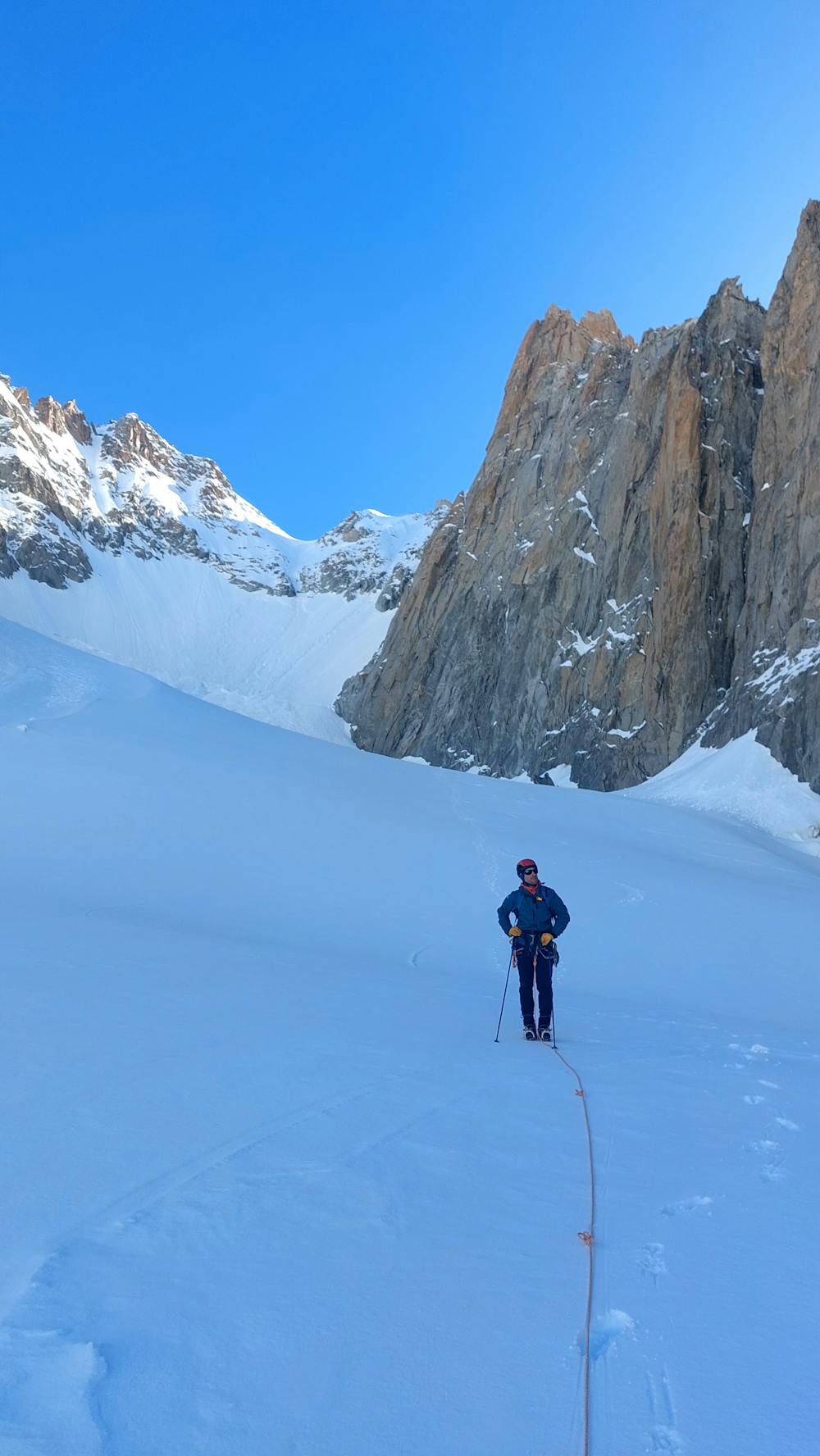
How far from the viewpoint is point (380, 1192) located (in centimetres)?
387

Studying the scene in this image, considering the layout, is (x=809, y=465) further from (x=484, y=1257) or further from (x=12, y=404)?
(x=12, y=404)

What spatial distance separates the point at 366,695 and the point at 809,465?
4861 cm

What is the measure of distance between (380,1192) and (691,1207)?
1.39m

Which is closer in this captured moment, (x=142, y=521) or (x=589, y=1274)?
(x=589, y=1274)

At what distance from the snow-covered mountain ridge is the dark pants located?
8110 centimetres

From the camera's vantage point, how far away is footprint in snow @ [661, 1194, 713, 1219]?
3.90 m

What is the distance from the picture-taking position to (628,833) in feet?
67.9

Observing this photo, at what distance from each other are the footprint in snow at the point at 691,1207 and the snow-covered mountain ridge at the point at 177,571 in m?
85.1

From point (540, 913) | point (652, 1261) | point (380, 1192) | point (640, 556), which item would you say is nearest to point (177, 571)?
point (640, 556)

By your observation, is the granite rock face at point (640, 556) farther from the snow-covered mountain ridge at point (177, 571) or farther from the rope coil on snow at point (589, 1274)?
the snow-covered mountain ridge at point (177, 571)

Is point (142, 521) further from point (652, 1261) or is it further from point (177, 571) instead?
point (652, 1261)

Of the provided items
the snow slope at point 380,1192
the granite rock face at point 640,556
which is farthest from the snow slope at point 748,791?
the snow slope at point 380,1192

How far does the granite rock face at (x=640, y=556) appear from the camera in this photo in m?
37.7

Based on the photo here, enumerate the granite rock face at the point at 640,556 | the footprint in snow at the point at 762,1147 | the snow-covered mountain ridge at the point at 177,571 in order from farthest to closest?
the snow-covered mountain ridge at the point at 177,571 < the granite rock face at the point at 640,556 < the footprint in snow at the point at 762,1147
